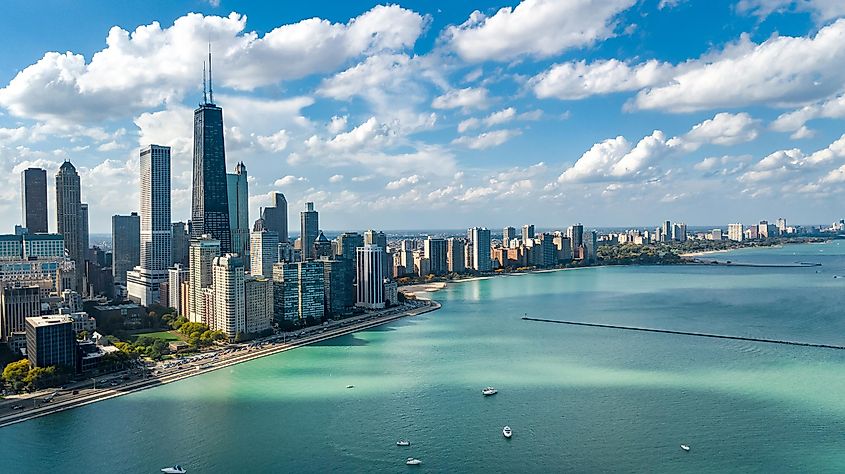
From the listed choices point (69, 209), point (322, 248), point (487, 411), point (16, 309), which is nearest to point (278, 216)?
point (69, 209)

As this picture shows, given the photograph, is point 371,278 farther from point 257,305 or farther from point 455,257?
point 455,257

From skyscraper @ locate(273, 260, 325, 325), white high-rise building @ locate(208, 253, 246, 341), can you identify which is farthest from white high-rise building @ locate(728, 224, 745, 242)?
white high-rise building @ locate(208, 253, 246, 341)

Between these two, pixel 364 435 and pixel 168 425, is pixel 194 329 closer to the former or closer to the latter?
pixel 168 425

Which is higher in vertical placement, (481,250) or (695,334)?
(481,250)

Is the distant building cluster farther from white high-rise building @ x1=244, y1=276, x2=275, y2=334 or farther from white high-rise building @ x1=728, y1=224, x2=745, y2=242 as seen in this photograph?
white high-rise building @ x1=728, y1=224, x2=745, y2=242

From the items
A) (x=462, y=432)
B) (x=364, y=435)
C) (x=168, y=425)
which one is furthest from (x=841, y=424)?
(x=168, y=425)

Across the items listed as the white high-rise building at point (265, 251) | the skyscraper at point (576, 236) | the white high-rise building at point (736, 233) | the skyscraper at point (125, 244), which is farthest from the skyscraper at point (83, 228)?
the white high-rise building at point (736, 233)
